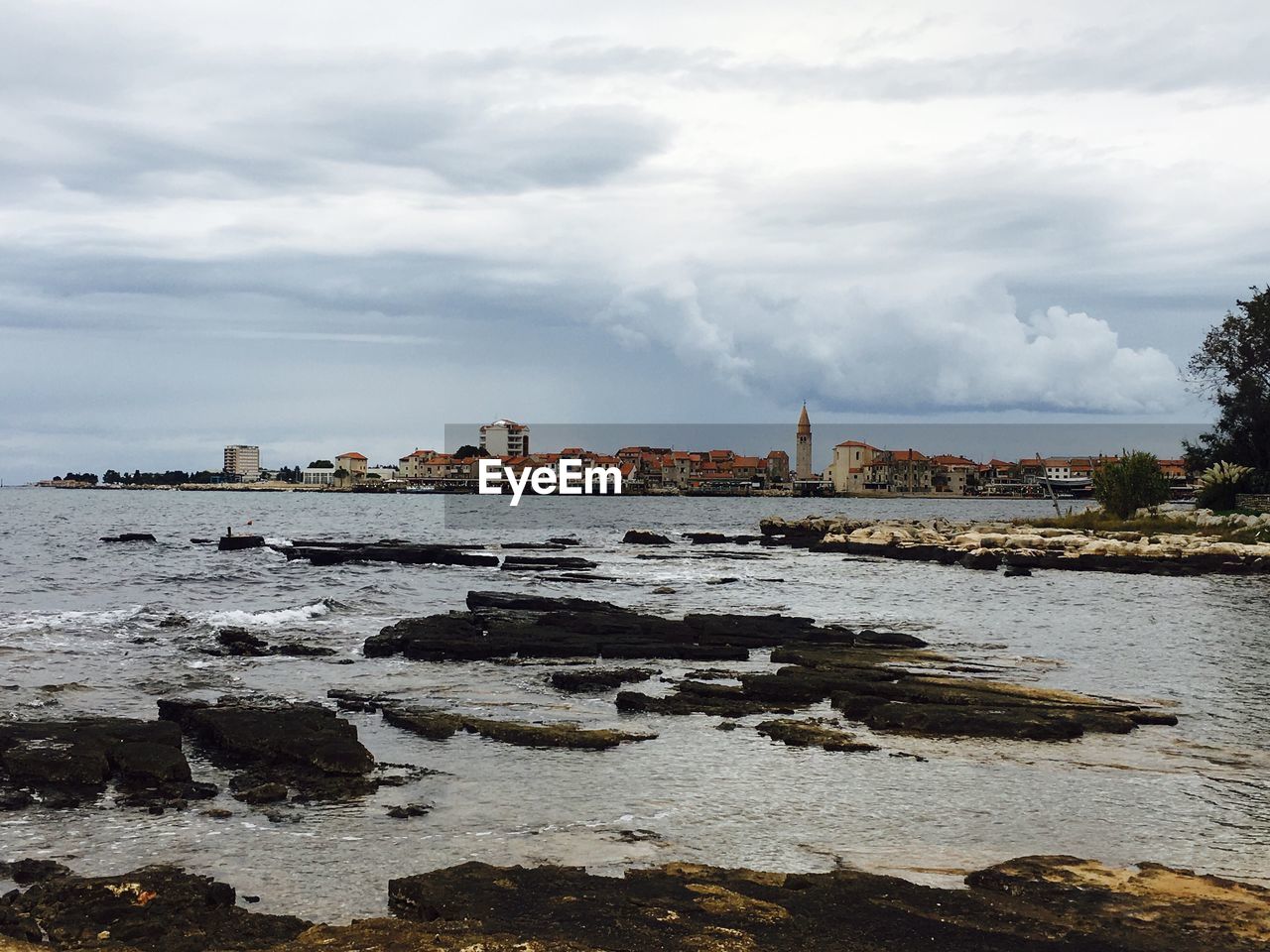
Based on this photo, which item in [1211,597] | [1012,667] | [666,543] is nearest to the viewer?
[1012,667]

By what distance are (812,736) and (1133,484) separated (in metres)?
61.8

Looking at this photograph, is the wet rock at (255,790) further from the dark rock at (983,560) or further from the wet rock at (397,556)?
the dark rock at (983,560)

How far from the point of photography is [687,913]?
7.49 meters

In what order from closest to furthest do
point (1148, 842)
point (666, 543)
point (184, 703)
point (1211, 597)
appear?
point (1148, 842) → point (184, 703) → point (1211, 597) → point (666, 543)

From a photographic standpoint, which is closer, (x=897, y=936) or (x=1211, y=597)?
(x=897, y=936)

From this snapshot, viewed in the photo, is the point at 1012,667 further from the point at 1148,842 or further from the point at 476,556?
the point at 476,556

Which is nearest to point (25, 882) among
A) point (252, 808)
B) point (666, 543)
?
point (252, 808)

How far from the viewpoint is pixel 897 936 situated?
23.3 ft

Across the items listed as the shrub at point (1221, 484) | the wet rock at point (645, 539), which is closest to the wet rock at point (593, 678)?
the wet rock at point (645, 539)

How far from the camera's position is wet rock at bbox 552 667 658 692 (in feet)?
60.6

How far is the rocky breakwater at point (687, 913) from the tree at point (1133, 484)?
66.0 metres

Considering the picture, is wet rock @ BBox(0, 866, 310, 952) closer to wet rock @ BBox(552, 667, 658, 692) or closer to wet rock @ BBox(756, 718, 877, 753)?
wet rock @ BBox(756, 718, 877, 753)

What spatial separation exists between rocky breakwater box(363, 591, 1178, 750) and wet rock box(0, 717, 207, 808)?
374 cm

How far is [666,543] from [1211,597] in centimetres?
4035
